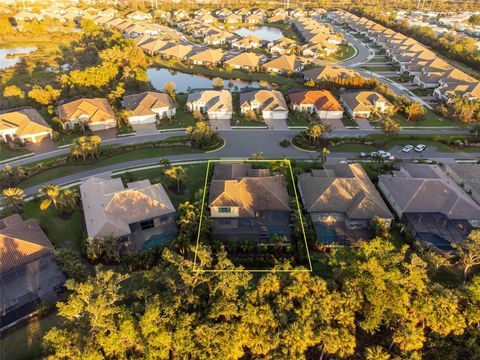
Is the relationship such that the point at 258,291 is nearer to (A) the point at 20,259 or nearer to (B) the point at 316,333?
(B) the point at 316,333

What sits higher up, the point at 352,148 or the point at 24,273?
the point at 24,273

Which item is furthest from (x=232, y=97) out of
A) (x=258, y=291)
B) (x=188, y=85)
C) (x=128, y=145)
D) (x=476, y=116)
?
(x=258, y=291)

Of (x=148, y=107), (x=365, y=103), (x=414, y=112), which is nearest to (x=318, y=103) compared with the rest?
(x=365, y=103)

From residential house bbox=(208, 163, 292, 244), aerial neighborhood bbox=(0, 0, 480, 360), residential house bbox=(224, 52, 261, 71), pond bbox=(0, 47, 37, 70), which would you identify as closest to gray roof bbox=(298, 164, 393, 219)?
aerial neighborhood bbox=(0, 0, 480, 360)

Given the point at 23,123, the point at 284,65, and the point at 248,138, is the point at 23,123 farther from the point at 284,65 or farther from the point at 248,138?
the point at 284,65

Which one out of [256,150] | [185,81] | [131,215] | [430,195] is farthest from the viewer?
[185,81]

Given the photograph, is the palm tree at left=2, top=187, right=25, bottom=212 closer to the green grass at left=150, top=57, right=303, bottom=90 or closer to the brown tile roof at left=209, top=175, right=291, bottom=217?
the brown tile roof at left=209, top=175, right=291, bottom=217

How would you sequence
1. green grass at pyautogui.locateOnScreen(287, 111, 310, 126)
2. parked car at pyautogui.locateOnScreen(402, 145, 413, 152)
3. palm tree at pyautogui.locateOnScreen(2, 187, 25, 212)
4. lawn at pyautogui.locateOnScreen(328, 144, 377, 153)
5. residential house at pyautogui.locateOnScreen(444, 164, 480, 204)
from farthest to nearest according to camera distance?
green grass at pyautogui.locateOnScreen(287, 111, 310, 126)
lawn at pyautogui.locateOnScreen(328, 144, 377, 153)
parked car at pyautogui.locateOnScreen(402, 145, 413, 152)
residential house at pyautogui.locateOnScreen(444, 164, 480, 204)
palm tree at pyautogui.locateOnScreen(2, 187, 25, 212)
